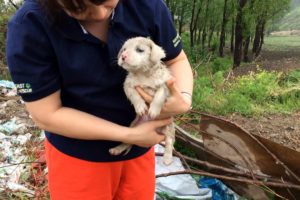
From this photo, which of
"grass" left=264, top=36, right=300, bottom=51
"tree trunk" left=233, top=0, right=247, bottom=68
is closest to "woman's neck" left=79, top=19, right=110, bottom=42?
"tree trunk" left=233, top=0, right=247, bottom=68

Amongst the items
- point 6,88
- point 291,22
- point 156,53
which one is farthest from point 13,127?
point 291,22

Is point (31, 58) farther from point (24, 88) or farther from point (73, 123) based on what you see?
point (73, 123)

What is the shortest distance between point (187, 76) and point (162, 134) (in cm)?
34

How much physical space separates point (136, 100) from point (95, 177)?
1.46ft

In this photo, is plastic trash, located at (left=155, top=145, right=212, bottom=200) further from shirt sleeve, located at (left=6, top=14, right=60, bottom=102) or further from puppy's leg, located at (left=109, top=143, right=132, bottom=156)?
shirt sleeve, located at (left=6, top=14, right=60, bottom=102)

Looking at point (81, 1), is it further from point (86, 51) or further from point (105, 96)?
point (105, 96)

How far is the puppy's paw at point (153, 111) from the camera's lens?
2.19 meters

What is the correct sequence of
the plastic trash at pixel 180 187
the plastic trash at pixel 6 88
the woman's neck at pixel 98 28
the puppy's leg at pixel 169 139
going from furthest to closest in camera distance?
the plastic trash at pixel 6 88 < the plastic trash at pixel 180 187 < the puppy's leg at pixel 169 139 < the woman's neck at pixel 98 28

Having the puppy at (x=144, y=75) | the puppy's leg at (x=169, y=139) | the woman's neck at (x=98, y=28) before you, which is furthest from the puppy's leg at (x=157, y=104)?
the woman's neck at (x=98, y=28)

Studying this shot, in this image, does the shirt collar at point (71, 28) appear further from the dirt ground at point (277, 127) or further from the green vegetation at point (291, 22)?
the green vegetation at point (291, 22)

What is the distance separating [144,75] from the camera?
2.29 meters

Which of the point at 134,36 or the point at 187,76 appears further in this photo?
the point at 187,76

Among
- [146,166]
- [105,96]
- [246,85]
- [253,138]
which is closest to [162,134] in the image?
[146,166]

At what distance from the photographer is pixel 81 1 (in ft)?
5.63
